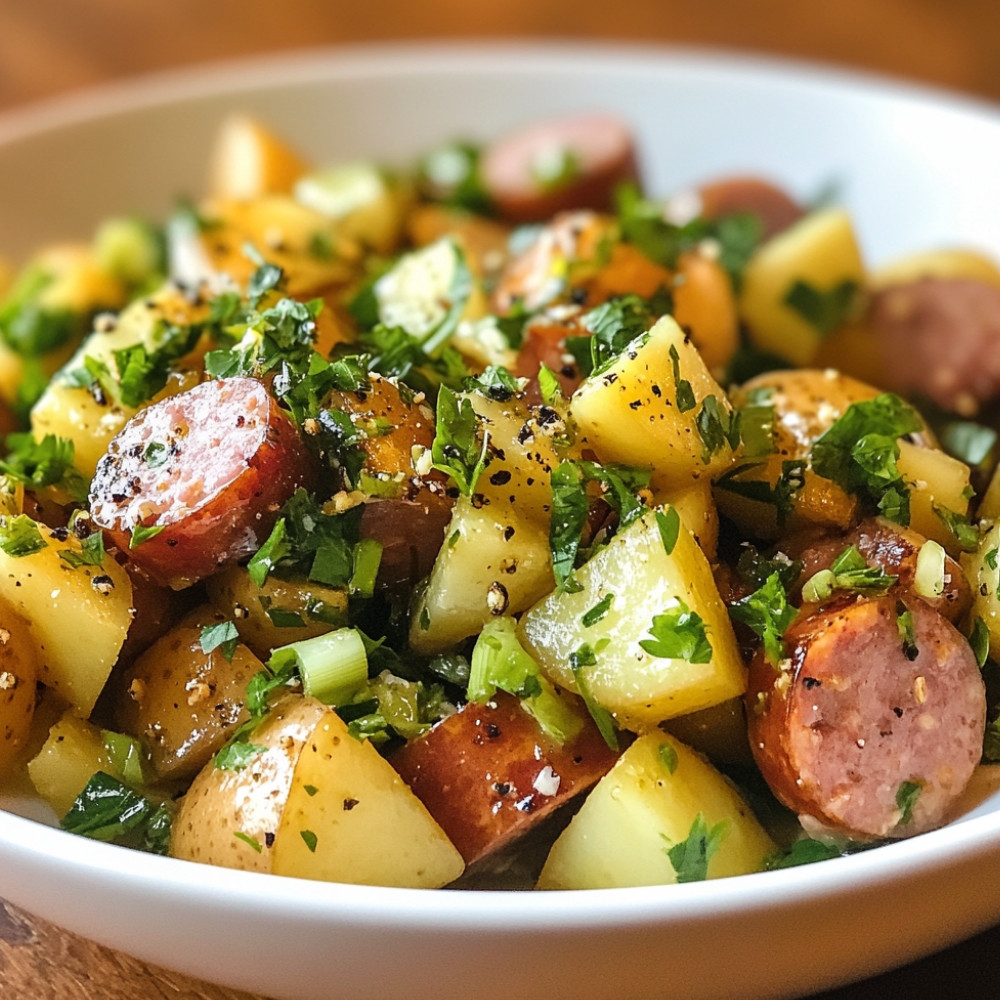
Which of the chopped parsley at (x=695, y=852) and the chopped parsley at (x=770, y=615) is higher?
the chopped parsley at (x=770, y=615)

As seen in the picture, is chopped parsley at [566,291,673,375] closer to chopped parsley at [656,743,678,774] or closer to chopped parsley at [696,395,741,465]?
chopped parsley at [696,395,741,465]

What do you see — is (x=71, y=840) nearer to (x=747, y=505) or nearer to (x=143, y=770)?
(x=143, y=770)

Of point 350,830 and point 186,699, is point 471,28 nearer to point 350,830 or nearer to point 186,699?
point 186,699

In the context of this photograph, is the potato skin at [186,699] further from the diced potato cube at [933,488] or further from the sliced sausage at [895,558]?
the diced potato cube at [933,488]

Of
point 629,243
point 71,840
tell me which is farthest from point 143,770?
point 629,243

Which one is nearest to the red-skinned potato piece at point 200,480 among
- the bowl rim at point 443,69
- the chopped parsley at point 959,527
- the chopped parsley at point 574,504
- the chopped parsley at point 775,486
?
the chopped parsley at point 574,504

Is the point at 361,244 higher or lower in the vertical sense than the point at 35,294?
lower
